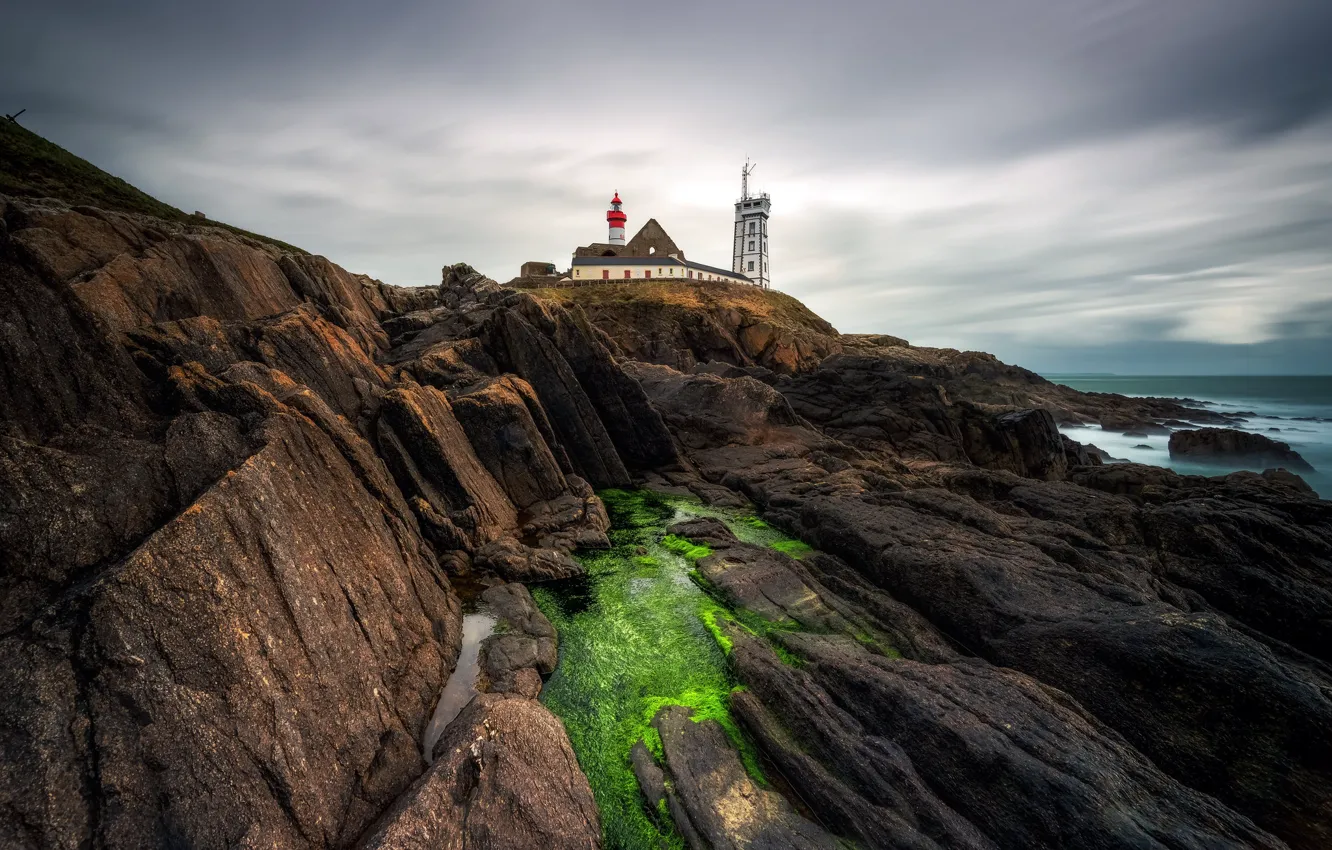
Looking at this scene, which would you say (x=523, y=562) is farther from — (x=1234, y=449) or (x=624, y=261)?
(x=624, y=261)

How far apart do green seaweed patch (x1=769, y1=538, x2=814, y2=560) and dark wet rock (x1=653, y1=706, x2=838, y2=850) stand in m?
13.0

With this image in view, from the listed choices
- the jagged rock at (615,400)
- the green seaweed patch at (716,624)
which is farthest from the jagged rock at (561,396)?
the green seaweed patch at (716,624)

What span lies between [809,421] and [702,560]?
29.7 metres

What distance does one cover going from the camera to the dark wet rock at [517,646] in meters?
16.8

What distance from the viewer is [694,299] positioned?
10306cm

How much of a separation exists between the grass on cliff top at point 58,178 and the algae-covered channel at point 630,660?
55.9 m

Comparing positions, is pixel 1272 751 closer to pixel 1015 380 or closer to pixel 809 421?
pixel 809 421

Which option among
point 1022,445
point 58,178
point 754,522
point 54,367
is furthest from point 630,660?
point 58,178

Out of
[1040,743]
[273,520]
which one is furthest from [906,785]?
[273,520]

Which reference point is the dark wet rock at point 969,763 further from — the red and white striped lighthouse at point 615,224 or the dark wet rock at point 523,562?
the red and white striped lighthouse at point 615,224

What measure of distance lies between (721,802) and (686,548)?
16.3 m

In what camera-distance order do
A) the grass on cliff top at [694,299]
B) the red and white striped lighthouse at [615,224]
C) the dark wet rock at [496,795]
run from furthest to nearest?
the red and white striped lighthouse at [615,224] → the grass on cliff top at [694,299] → the dark wet rock at [496,795]

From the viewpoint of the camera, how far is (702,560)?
87.0ft

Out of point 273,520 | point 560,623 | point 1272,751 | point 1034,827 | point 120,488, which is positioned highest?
point 120,488
